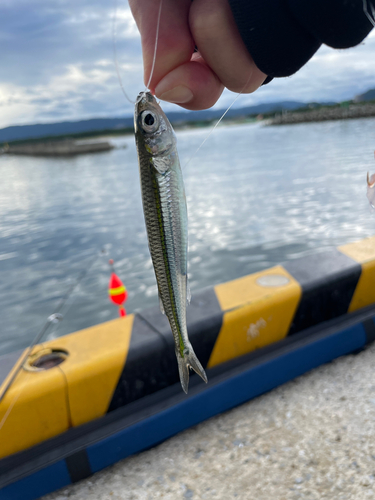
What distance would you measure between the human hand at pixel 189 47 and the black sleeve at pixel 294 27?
91 millimetres

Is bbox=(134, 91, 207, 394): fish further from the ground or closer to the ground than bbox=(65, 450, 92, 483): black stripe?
further from the ground

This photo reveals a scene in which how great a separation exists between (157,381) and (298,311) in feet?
5.11

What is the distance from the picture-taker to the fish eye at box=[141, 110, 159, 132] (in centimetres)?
107

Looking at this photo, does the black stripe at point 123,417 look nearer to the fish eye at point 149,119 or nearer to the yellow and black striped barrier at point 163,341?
the yellow and black striped barrier at point 163,341

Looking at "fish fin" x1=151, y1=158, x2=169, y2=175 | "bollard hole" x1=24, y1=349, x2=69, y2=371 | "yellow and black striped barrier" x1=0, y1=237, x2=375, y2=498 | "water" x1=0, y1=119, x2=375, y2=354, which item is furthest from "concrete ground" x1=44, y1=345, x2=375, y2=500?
"water" x1=0, y1=119, x2=375, y2=354

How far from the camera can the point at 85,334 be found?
10.8 feet

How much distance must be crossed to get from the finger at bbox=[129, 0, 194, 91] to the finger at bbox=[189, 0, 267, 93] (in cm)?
5

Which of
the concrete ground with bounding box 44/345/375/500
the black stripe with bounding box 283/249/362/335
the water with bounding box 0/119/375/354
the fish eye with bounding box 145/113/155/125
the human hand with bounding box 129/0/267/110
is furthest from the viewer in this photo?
the water with bounding box 0/119/375/354

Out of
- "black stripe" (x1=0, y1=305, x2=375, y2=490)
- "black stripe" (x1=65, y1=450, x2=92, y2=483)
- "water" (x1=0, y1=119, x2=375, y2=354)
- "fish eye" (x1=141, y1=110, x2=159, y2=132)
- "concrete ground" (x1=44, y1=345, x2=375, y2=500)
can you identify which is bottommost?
"water" (x1=0, y1=119, x2=375, y2=354)

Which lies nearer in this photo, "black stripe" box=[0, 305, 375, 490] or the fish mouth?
the fish mouth

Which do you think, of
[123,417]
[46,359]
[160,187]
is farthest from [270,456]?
[160,187]

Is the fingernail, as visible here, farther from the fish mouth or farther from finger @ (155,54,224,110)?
the fish mouth

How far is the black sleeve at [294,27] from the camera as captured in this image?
0.97 meters

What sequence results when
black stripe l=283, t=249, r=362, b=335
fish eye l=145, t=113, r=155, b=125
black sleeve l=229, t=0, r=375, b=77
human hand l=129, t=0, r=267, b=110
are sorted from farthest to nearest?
black stripe l=283, t=249, r=362, b=335 < human hand l=129, t=0, r=267, b=110 < fish eye l=145, t=113, r=155, b=125 < black sleeve l=229, t=0, r=375, b=77
